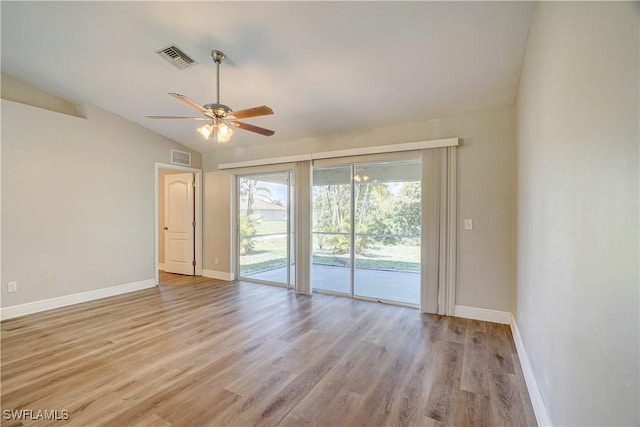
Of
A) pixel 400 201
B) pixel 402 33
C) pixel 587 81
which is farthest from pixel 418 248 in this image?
pixel 587 81

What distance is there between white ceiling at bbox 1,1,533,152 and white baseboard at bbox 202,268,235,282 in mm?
3211

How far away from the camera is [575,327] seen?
Answer: 49.1 inches

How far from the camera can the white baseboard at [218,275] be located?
569 cm

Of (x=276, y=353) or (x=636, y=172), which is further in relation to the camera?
(x=276, y=353)

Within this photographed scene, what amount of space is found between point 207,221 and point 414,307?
14.5 ft

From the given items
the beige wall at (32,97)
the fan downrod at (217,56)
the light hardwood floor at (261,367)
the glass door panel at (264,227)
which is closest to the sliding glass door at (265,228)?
the glass door panel at (264,227)

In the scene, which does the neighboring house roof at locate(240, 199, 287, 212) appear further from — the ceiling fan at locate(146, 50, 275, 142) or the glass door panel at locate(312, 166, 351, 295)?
the ceiling fan at locate(146, 50, 275, 142)

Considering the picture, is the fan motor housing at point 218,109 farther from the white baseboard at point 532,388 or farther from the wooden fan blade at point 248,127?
the white baseboard at point 532,388

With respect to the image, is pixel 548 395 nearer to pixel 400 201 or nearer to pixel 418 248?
pixel 418 248

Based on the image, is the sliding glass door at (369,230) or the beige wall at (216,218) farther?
the beige wall at (216,218)

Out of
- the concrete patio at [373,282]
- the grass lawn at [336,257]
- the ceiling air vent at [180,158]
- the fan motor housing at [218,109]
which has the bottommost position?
the concrete patio at [373,282]

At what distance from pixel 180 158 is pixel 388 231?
429cm

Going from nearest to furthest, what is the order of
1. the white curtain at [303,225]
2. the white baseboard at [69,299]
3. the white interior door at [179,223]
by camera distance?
the white baseboard at [69,299], the white curtain at [303,225], the white interior door at [179,223]

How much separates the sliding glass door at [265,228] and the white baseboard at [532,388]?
344cm
